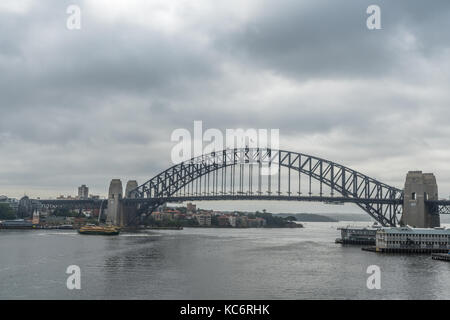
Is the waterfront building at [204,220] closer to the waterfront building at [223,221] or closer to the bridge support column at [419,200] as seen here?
the waterfront building at [223,221]

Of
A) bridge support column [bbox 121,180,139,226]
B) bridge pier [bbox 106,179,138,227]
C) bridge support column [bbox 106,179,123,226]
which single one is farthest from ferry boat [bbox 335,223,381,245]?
bridge support column [bbox 121,180,139,226]

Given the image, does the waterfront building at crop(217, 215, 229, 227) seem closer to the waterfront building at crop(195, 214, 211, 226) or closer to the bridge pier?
the waterfront building at crop(195, 214, 211, 226)

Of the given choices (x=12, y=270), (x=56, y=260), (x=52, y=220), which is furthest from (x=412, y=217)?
(x=52, y=220)

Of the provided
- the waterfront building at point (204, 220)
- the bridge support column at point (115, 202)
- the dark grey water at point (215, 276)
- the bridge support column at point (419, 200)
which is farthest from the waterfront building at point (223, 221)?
the dark grey water at point (215, 276)

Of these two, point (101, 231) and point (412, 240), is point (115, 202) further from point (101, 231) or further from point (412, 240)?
point (412, 240)

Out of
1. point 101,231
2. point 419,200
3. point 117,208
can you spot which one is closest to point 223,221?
point 117,208
